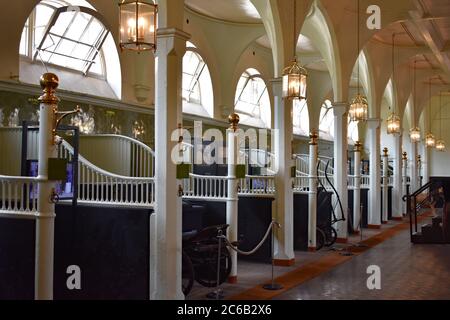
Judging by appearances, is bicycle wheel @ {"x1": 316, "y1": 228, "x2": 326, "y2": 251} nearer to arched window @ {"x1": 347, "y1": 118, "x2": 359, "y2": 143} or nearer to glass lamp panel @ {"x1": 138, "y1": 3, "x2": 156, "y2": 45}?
glass lamp panel @ {"x1": 138, "y1": 3, "x2": 156, "y2": 45}

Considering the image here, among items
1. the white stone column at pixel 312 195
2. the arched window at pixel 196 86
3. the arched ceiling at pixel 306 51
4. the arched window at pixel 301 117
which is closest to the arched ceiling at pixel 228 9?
the arched window at pixel 196 86

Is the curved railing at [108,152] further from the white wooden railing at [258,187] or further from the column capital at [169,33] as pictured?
the column capital at [169,33]

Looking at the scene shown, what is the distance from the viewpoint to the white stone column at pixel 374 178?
661 inches

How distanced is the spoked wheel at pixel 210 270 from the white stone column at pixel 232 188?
0.24 meters

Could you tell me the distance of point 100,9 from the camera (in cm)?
1261

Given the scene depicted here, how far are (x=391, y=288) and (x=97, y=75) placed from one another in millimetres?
8708

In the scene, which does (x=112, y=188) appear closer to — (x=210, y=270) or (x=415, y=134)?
(x=210, y=270)

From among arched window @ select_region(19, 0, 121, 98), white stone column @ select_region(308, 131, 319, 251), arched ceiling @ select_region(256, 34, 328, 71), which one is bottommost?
white stone column @ select_region(308, 131, 319, 251)

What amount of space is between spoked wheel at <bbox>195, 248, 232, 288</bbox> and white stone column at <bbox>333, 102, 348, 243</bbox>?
19.4 feet

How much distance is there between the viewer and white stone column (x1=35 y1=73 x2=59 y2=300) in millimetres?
5090

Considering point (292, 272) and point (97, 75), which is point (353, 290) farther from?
point (97, 75)

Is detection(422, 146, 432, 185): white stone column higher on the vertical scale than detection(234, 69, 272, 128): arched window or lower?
lower

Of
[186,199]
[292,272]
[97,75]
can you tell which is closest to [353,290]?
[292,272]

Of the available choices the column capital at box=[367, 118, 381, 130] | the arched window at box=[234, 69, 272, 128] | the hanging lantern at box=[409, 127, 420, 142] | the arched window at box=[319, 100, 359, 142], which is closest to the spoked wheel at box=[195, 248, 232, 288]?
the column capital at box=[367, 118, 381, 130]
